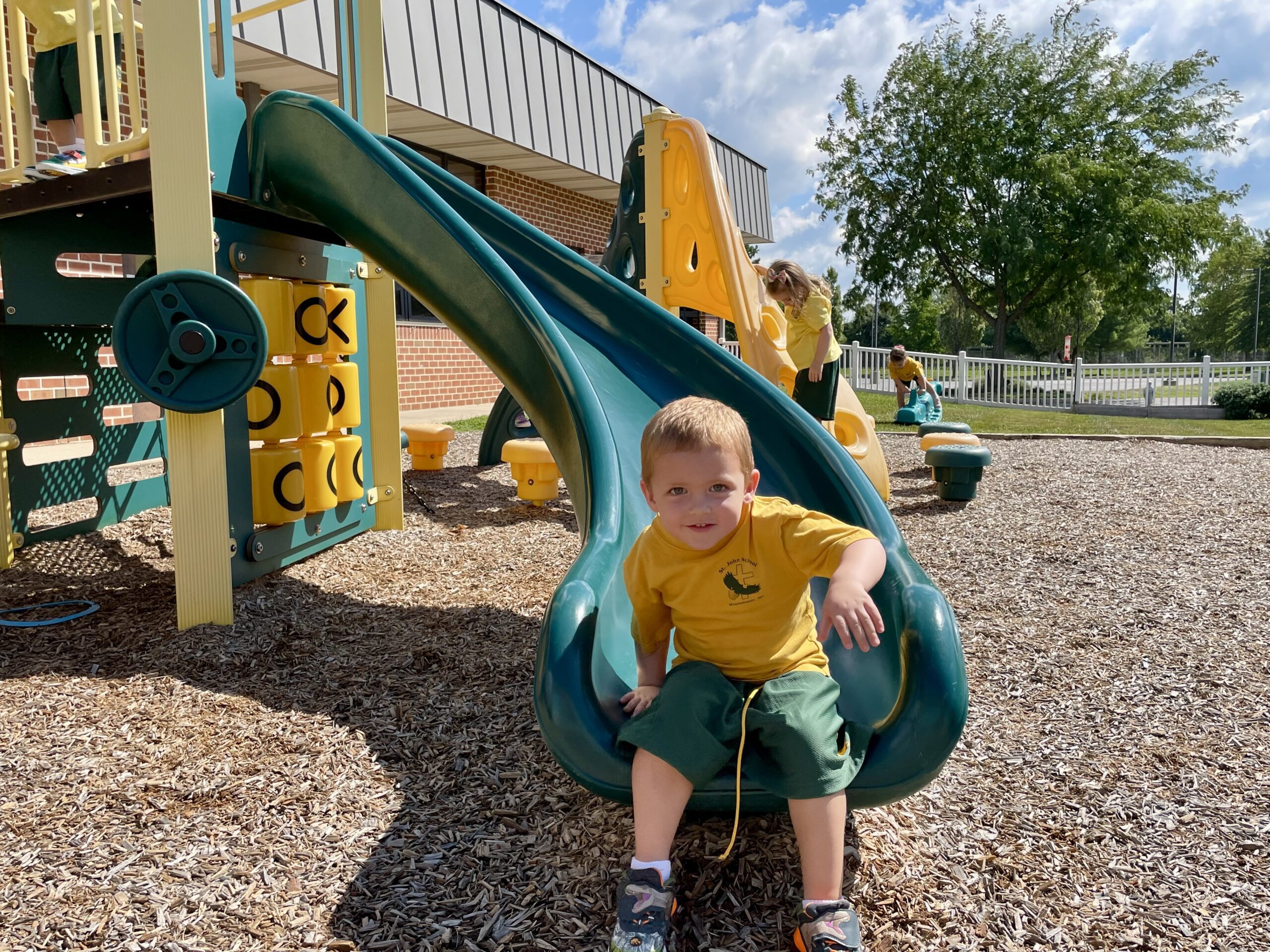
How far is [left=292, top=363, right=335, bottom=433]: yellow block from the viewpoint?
3928mm

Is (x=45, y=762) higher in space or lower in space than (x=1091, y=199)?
lower

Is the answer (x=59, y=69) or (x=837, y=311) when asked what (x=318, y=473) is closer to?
(x=59, y=69)

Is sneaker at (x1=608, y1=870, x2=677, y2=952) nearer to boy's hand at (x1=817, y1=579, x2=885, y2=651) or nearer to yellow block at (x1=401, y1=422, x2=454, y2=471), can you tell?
boy's hand at (x1=817, y1=579, x2=885, y2=651)

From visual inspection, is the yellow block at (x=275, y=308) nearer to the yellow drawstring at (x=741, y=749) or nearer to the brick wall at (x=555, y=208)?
the yellow drawstring at (x=741, y=749)

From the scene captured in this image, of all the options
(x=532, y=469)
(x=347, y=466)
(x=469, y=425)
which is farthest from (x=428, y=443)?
(x=469, y=425)

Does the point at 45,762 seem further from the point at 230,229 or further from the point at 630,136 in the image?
the point at 630,136

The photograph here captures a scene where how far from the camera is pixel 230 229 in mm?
3502

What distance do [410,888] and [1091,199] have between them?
2642cm

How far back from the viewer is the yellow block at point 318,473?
3.89m

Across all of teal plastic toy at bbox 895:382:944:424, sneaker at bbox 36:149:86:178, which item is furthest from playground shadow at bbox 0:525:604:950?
teal plastic toy at bbox 895:382:944:424

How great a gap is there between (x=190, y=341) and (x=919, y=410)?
36.2 feet

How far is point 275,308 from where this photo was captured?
3686mm

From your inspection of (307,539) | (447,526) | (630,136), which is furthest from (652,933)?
(630,136)

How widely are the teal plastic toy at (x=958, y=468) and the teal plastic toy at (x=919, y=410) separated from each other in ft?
21.1
